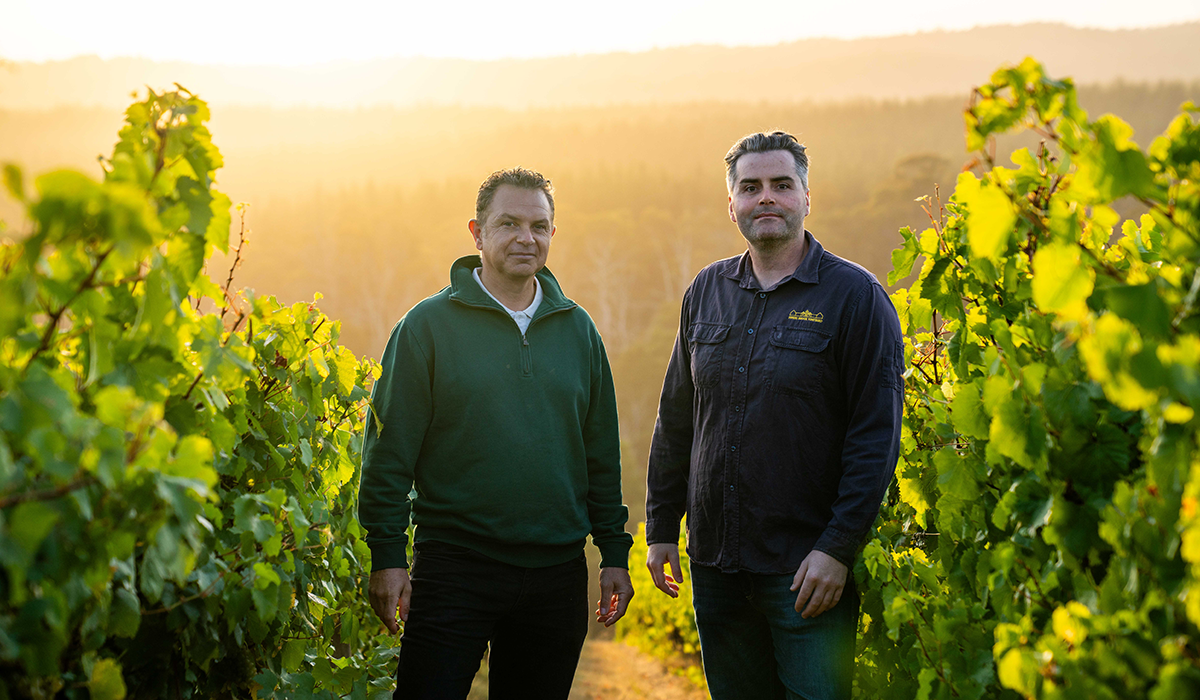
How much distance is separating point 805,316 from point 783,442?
1.28 feet

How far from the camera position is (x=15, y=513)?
89cm

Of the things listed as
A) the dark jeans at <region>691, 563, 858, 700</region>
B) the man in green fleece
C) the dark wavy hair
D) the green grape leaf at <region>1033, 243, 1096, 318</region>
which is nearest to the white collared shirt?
the man in green fleece

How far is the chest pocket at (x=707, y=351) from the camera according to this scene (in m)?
2.62

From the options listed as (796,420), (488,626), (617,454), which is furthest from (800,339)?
(488,626)

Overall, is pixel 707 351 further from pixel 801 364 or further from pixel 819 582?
pixel 819 582

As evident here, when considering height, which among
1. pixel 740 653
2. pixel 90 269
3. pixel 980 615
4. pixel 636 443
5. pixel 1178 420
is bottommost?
pixel 636 443

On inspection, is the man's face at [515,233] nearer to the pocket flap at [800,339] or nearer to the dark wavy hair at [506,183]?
the dark wavy hair at [506,183]

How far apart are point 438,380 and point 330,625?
2.53 ft

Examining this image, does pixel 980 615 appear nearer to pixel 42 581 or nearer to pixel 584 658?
pixel 42 581

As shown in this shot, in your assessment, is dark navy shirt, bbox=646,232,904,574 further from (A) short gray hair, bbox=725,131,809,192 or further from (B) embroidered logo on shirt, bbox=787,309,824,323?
(A) short gray hair, bbox=725,131,809,192

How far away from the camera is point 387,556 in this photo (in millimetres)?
2469

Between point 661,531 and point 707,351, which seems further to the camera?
point 661,531

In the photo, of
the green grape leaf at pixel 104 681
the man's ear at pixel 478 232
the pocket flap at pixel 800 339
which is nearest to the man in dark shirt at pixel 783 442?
the pocket flap at pixel 800 339

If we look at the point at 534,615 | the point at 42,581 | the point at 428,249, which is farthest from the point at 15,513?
the point at 428,249
